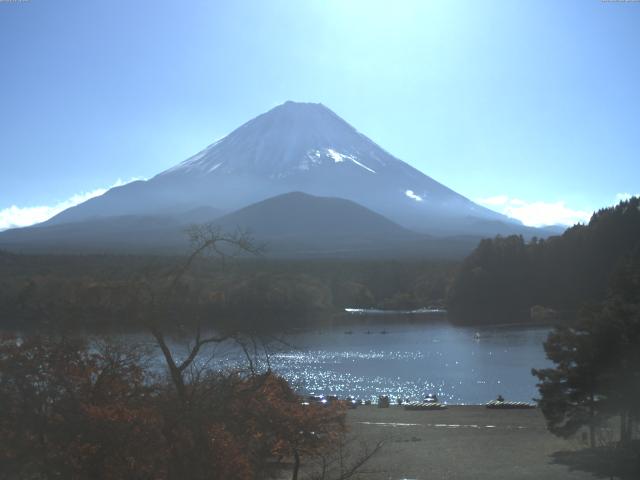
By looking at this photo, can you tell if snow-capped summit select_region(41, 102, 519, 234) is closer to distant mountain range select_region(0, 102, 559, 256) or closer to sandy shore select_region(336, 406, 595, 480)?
distant mountain range select_region(0, 102, 559, 256)

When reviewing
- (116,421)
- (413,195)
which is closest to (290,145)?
(413,195)

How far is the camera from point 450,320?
1442 inches

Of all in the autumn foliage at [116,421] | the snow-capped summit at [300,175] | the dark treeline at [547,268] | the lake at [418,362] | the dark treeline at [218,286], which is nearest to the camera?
the autumn foliage at [116,421]

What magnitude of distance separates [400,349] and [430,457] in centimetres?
1525

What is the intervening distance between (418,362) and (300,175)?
323 ft

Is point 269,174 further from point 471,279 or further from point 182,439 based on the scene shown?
point 182,439

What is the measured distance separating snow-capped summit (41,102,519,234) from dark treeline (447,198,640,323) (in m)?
65.0

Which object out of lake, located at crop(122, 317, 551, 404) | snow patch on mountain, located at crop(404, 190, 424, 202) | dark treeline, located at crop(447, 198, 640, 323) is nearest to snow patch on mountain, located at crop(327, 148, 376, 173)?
snow patch on mountain, located at crop(404, 190, 424, 202)

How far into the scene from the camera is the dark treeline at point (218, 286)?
200 inches

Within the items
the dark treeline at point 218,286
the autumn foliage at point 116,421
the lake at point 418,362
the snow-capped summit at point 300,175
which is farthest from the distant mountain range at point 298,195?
the autumn foliage at point 116,421

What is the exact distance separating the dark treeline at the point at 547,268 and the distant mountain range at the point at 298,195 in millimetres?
40057

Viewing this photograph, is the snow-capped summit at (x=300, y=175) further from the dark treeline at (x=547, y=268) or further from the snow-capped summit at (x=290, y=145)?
the dark treeline at (x=547, y=268)

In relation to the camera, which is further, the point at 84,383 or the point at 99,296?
the point at 99,296

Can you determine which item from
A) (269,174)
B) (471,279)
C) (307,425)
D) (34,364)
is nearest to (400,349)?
(471,279)
